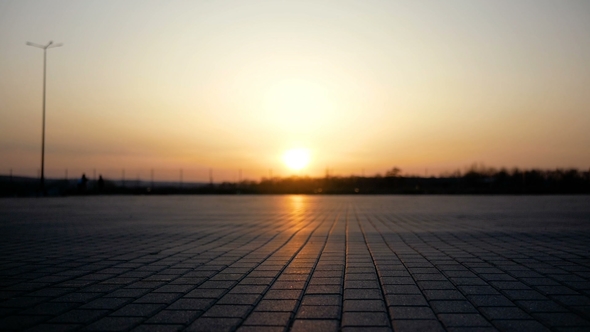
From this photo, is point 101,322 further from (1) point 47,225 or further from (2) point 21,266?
Answer: (1) point 47,225

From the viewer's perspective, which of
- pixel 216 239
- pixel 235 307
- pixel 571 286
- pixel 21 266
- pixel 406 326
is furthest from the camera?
pixel 216 239

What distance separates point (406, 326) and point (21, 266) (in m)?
4.40

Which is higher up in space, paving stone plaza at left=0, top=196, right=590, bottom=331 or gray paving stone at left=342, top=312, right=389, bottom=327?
paving stone plaza at left=0, top=196, right=590, bottom=331

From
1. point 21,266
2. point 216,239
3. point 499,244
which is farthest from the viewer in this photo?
point 216,239

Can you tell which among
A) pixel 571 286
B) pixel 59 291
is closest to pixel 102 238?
pixel 59 291

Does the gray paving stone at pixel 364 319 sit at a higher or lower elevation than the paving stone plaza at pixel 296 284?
lower

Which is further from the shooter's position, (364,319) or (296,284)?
(296,284)

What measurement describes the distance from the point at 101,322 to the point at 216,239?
5.15m

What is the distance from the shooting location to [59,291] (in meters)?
4.26

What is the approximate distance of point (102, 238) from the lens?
8586 mm

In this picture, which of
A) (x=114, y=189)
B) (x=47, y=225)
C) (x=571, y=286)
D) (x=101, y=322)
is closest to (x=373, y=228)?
(x=571, y=286)

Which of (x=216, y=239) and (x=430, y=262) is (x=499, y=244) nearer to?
(x=430, y=262)

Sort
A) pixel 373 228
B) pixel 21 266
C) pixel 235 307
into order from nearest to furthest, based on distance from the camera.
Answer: pixel 235 307 → pixel 21 266 → pixel 373 228

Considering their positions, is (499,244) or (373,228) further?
(373,228)
